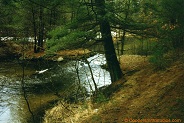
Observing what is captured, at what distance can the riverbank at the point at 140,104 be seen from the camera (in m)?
6.79

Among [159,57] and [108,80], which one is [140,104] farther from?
[108,80]

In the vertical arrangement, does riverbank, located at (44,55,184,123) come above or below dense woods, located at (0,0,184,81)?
below

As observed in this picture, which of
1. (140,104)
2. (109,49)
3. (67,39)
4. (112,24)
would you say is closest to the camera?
(140,104)

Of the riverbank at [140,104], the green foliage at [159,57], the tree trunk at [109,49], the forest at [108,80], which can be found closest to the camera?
the riverbank at [140,104]

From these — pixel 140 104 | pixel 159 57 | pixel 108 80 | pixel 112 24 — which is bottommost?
pixel 108 80

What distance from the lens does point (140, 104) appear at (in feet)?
26.2

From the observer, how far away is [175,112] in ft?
20.2

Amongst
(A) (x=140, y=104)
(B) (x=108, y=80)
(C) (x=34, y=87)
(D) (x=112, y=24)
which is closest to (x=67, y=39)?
(D) (x=112, y=24)

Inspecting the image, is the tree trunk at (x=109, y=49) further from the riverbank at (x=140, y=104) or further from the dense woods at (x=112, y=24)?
the riverbank at (x=140, y=104)

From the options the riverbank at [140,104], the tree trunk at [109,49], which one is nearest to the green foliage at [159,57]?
the riverbank at [140,104]

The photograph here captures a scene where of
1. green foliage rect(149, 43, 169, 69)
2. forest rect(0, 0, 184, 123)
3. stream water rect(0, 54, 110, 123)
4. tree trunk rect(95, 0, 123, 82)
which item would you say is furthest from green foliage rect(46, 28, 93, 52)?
green foliage rect(149, 43, 169, 69)

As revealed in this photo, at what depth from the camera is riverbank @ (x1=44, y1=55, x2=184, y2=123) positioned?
6787 millimetres

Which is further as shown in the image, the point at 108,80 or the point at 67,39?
the point at 108,80

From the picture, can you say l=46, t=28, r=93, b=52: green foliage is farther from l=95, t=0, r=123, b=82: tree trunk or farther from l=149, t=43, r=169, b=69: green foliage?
l=149, t=43, r=169, b=69: green foliage
